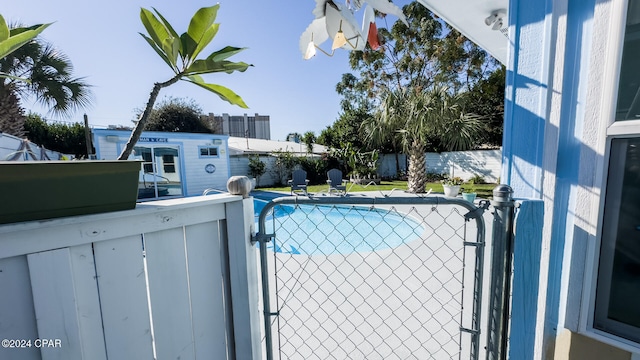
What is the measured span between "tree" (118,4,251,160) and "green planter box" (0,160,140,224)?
9 centimetres

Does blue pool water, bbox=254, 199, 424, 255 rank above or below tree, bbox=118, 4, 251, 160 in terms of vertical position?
below

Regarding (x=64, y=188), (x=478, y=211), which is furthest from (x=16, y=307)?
(x=478, y=211)

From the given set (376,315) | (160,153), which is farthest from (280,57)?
(376,315)

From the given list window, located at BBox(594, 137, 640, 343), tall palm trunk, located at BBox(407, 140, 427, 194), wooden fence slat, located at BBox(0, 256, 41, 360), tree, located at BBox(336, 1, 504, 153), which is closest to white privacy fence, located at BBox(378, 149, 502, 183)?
tree, located at BBox(336, 1, 504, 153)

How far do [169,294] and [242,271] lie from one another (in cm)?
25

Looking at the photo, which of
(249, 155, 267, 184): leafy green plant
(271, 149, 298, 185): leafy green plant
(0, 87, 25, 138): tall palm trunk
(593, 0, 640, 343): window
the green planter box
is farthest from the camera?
(271, 149, 298, 185): leafy green plant

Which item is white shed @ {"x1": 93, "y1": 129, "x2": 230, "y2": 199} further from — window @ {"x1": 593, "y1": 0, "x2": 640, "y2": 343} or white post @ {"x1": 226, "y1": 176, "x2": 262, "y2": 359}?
window @ {"x1": 593, "y1": 0, "x2": 640, "y2": 343}

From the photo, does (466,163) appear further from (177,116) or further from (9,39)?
(177,116)

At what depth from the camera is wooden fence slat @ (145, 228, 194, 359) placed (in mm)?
850

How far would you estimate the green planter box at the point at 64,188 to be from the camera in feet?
2.07

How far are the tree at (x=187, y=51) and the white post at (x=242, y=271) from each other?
37 centimetres

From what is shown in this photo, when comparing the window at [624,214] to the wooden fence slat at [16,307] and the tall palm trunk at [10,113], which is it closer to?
the wooden fence slat at [16,307]

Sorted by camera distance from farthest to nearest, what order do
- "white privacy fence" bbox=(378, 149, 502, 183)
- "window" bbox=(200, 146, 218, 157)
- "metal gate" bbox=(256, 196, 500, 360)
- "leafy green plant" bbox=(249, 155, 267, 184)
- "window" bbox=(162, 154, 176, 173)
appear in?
"leafy green plant" bbox=(249, 155, 267, 184) → "white privacy fence" bbox=(378, 149, 502, 183) → "window" bbox=(200, 146, 218, 157) → "window" bbox=(162, 154, 176, 173) → "metal gate" bbox=(256, 196, 500, 360)

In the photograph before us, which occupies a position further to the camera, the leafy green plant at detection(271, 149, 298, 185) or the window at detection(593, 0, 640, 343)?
the leafy green plant at detection(271, 149, 298, 185)
